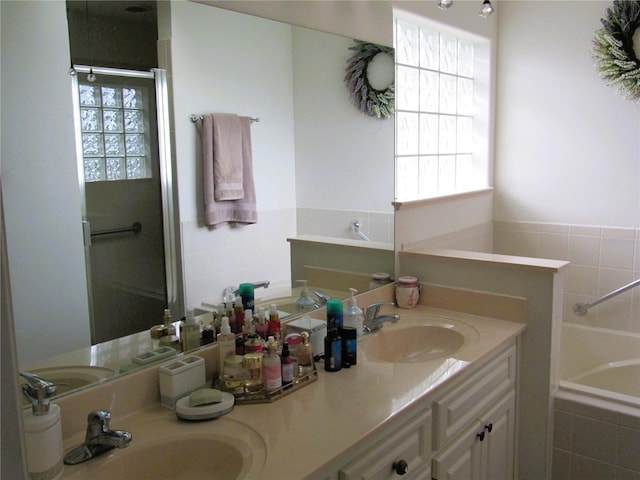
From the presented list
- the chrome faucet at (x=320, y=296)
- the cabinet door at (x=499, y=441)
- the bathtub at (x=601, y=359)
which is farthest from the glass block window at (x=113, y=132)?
the bathtub at (x=601, y=359)

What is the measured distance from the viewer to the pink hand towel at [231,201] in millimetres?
1807

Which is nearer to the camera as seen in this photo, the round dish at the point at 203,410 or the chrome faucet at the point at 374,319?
the round dish at the point at 203,410

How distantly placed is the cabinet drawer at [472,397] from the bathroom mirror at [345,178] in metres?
0.72

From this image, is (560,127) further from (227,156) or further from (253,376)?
(253,376)

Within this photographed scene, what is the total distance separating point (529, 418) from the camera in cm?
232

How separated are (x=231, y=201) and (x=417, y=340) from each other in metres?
0.93

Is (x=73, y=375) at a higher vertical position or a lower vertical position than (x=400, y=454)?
higher

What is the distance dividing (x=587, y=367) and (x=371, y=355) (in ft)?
5.55

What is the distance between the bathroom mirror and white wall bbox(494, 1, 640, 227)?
116 cm

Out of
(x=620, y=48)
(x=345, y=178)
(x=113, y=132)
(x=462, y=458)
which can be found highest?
(x=620, y=48)

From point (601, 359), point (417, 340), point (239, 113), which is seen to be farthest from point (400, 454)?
point (601, 359)

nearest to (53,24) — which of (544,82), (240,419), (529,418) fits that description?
(240,419)

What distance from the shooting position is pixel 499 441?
217cm

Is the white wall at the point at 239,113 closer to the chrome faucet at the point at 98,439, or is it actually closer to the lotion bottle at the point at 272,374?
the lotion bottle at the point at 272,374
